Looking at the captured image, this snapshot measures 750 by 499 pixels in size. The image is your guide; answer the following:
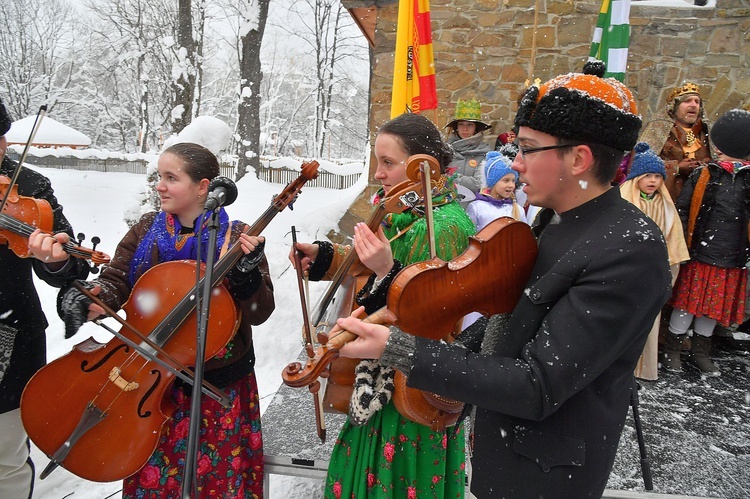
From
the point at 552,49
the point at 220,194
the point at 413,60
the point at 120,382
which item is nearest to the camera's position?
the point at 220,194

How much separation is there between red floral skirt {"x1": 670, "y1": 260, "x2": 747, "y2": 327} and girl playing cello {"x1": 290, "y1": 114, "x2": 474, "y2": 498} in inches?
133

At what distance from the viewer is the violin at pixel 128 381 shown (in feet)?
5.81

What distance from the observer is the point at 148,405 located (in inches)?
72.1

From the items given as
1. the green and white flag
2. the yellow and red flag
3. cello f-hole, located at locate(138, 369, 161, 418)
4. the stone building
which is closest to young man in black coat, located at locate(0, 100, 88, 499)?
cello f-hole, located at locate(138, 369, 161, 418)

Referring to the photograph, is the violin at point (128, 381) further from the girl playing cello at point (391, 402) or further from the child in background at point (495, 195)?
the child in background at point (495, 195)

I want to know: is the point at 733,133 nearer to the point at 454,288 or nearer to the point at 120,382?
the point at 454,288

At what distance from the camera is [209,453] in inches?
80.4

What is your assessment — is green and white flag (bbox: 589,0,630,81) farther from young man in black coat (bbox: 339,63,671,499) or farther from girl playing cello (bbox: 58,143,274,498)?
girl playing cello (bbox: 58,143,274,498)

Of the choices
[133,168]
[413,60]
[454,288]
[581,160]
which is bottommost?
[133,168]

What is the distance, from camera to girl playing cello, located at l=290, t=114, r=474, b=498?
1.63 m

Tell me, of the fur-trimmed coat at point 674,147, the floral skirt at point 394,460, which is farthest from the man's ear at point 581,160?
the fur-trimmed coat at point 674,147

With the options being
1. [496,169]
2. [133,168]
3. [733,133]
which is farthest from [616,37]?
[133,168]

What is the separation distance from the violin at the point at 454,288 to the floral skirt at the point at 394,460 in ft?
1.93

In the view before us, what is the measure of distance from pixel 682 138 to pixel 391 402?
4.37 meters
